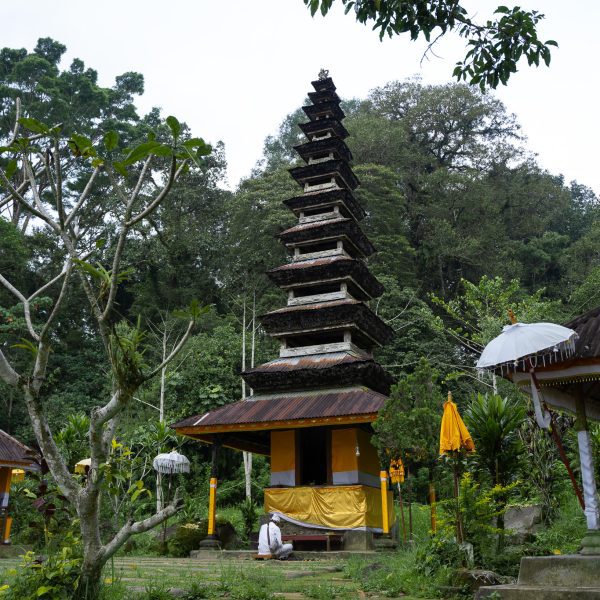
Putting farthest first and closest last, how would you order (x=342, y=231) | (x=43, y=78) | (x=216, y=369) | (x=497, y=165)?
(x=497, y=165) < (x=43, y=78) < (x=216, y=369) < (x=342, y=231)

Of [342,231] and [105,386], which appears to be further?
[105,386]

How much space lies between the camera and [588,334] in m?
6.34

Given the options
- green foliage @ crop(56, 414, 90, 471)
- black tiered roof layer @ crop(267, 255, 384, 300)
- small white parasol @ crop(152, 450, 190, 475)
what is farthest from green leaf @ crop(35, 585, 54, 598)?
black tiered roof layer @ crop(267, 255, 384, 300)

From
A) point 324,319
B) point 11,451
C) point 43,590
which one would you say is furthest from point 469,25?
point 11,451

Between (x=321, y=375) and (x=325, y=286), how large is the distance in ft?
12.0

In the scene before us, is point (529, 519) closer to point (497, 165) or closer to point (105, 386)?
point (105, 386)

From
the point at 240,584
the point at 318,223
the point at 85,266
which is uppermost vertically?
the point at 318,223

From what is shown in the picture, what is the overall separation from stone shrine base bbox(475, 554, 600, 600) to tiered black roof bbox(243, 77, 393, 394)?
989 cm

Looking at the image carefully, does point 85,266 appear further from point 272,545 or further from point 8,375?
point 272,545

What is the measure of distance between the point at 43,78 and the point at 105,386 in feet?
60.4

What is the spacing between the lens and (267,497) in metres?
15.0

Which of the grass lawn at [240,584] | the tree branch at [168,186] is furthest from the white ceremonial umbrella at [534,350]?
the tree branch at [168,186]

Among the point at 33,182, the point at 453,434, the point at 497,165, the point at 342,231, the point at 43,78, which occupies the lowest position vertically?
the point at 453,434

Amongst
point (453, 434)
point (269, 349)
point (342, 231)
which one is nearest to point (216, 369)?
point (269, 349)
